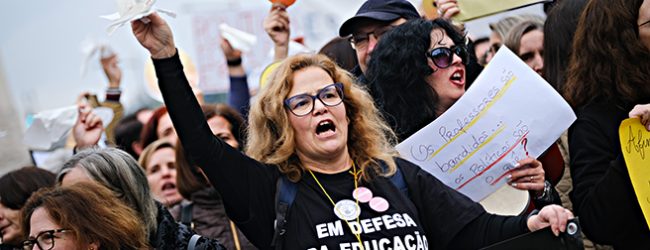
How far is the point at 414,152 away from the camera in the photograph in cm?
433

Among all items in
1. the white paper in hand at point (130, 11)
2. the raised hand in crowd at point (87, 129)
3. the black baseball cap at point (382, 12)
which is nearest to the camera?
the white paper in hand at point (130, 11)

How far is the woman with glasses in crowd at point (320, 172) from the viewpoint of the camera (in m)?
3.80

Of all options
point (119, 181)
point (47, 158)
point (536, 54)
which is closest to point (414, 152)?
point (119, 181)

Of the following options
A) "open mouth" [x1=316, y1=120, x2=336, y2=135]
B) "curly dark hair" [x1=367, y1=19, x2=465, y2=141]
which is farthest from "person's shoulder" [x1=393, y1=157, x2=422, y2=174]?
"curly dark hair" [x1=367, y1=19, x2=465, y2=141]

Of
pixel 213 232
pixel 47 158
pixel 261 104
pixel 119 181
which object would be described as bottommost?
pixel 47 158

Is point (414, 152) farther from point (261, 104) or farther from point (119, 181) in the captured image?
point (119, 181)

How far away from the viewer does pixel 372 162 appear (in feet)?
13.5

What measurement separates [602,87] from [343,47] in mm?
2121

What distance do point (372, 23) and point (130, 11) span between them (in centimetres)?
167

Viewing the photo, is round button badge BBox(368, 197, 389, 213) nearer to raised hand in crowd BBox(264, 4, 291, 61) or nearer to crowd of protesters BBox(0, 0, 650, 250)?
crowd of protesters BBox(0, 0, 650, 250)

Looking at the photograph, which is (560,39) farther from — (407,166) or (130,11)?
(130,11)

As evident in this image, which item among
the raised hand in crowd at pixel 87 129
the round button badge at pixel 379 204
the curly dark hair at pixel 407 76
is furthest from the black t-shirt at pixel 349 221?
the raised hand in crowd at pixel 87 129

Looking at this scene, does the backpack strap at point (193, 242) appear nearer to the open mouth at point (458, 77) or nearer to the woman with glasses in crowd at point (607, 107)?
the open mouth at point (458, 77)

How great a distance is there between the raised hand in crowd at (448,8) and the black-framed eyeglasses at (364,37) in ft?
1.01
